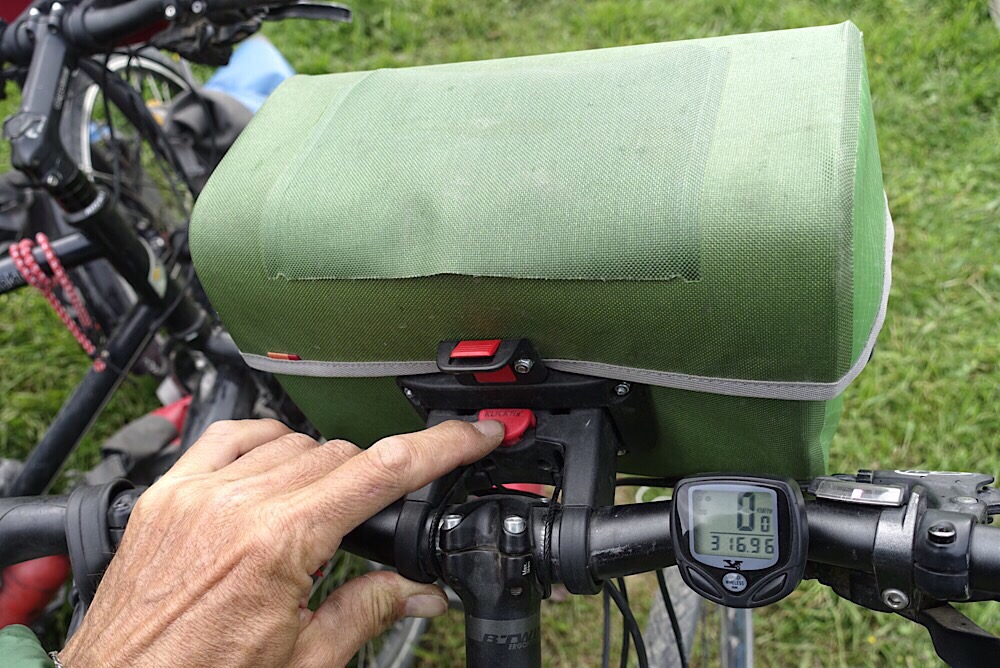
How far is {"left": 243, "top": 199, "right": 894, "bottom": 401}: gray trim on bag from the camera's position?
0.91 meters

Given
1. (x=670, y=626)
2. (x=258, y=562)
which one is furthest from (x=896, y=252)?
(x=258, y=562)

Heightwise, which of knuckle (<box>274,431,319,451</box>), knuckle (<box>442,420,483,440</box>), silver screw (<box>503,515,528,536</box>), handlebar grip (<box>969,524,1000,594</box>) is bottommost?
handlebar grip (<box>969,524,1000,594</box>)

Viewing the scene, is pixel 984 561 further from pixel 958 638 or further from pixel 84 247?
pixel 84 247

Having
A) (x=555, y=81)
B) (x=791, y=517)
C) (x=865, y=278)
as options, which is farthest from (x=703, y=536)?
(x=555, y=81)

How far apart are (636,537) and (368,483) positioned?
0.27m

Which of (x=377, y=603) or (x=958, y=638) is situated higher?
(x=377, y=603)

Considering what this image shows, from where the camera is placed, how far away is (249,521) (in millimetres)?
830

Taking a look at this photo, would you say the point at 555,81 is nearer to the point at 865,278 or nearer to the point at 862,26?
the point at 865,278

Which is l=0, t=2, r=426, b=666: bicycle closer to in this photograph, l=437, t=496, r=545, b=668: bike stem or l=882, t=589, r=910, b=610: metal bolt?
l=437, t=496, r=545, b=668: bike stem

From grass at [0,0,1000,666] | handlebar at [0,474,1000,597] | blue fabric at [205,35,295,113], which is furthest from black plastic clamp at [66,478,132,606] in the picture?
blue fabric at [205,35,295,113]

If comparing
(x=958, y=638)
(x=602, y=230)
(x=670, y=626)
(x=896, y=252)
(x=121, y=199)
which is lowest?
(x=896, y=252)

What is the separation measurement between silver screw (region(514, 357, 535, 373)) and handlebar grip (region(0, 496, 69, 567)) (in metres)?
0.56

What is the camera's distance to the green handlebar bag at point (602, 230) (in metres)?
0.85

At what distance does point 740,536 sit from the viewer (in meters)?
0.81
